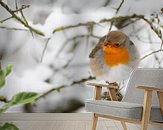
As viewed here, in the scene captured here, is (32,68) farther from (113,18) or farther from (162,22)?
(162,22)

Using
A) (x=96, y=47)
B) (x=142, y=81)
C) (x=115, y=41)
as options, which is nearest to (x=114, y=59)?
(x=115, y=41)

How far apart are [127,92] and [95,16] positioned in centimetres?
140

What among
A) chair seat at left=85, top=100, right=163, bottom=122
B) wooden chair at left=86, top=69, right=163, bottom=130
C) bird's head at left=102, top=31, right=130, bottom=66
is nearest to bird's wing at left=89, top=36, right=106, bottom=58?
bird's head at left=102, top=31, right=130, bottom=66

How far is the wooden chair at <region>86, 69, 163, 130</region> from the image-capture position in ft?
7.89

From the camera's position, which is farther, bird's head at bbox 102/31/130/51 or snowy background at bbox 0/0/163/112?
snowy background at bbox 0/0/163/112

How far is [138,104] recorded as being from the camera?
263cm

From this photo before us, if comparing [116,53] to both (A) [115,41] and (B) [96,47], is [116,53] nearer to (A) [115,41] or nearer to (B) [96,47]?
(A) [115,41]

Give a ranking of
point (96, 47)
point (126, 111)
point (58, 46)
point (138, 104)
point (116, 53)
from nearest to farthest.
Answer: point (126, 111) < point (138, 104) < point (116, 53) < point (96, 47) < point (58, 46)

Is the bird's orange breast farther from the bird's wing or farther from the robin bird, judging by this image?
the bird's wing

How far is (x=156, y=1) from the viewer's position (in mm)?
4176

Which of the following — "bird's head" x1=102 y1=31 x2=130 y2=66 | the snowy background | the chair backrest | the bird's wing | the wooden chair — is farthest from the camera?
the snowy background

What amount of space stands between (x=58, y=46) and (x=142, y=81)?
1446 mm

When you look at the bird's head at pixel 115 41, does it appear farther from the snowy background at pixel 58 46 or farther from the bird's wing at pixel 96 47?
the snowy background at pixel 58 46

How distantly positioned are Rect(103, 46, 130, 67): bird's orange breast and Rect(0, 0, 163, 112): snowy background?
2.40 ft
